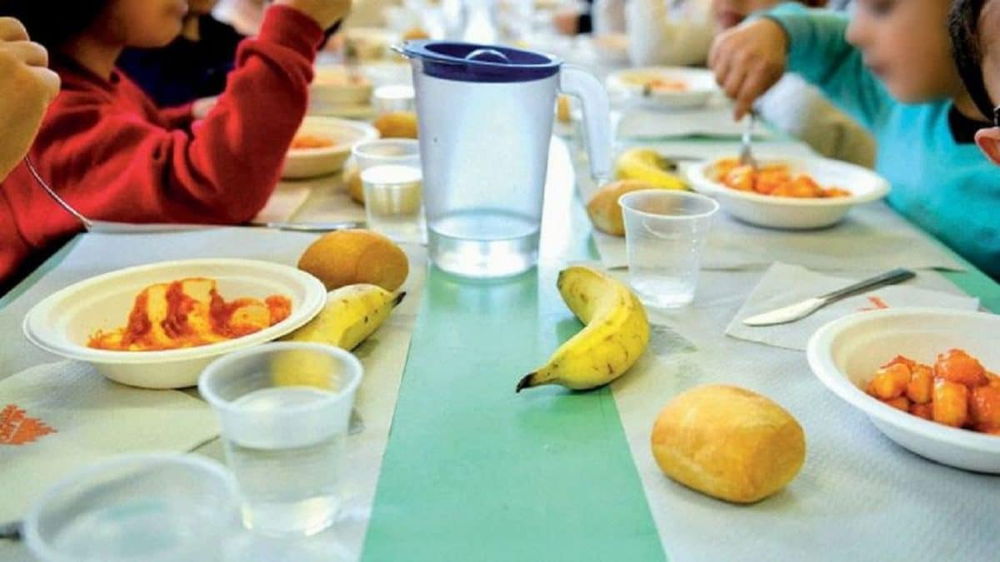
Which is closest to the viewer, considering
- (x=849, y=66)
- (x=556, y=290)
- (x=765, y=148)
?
(x=556, y=290)

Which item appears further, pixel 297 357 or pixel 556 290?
pixel 556 290

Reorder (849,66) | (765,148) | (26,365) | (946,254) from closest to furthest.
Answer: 1. (26,365)
2. (946,254)
3. (765,148)
4. (849,66)

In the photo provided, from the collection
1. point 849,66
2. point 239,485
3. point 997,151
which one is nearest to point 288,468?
point 239,485

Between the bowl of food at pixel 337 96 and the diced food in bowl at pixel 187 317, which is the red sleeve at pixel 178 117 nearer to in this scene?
the bowl of food at pixel 337 96

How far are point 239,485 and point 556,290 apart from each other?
499 millimetres

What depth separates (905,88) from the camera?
4.82 ft

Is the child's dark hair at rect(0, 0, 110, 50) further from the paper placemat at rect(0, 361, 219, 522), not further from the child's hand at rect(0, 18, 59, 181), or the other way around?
the paper placemat at rect(0, 361, 219, 522)

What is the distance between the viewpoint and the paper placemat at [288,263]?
25.8 inches

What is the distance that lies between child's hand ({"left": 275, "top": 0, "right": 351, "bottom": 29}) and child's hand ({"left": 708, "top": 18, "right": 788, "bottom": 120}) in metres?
0.68

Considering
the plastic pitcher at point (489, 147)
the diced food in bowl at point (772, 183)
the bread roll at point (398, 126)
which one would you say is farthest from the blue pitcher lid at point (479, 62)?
the bread roll at point (398, 126)

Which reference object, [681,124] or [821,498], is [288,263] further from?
[681,124]

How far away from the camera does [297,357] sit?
2.14ft

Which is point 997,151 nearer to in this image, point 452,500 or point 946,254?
point 946,254

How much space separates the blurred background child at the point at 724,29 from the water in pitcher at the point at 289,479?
1.62 m
